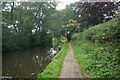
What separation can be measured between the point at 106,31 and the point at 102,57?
58.7 inches

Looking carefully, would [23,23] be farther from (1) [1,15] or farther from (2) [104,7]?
(2) [104,7]

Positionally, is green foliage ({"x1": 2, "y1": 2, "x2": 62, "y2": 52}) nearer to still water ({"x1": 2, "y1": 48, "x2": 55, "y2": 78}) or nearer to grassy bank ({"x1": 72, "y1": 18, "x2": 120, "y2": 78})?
still water ({"x1": 2, "y1": 48, "x2": 55, "y2": 78})

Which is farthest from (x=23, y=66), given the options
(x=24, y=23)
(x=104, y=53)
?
(x=24, y=23)

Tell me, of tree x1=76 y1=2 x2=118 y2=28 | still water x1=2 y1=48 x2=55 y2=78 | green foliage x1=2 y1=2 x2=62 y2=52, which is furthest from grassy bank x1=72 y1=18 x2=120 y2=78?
green foliage x1=2 y1=2 x2=62 y2=52

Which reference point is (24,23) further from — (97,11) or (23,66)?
(97,11)

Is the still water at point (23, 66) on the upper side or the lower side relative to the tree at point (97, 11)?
lower

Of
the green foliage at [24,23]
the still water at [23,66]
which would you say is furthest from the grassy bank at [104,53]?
the green foliage at [24,23]

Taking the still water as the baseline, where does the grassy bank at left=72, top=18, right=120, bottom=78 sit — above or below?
above

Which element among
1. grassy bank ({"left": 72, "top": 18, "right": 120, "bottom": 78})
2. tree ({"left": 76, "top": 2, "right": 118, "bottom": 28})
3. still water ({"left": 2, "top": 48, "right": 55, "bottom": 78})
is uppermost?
tree ({"left": 76, "top": 2, "right": 118, "bottom": 28})

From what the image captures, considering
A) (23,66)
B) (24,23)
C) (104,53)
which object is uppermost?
(24,23)

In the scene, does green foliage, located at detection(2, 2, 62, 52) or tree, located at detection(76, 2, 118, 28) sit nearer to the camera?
tree, located at detection(76, 2, 118, 28)

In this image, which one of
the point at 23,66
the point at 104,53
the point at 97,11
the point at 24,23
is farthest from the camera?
the point at 24,23

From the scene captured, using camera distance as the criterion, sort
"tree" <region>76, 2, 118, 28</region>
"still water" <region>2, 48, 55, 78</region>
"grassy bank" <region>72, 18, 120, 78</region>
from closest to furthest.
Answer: "grassy bank" <region>72, 18, 120, 78</region> < "tree" <region>76, 2, 118, 28</region> < "still water" <region>2, 48, 55, 78</region>

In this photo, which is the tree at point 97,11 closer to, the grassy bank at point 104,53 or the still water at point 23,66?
the grassy bank at point 104,53
